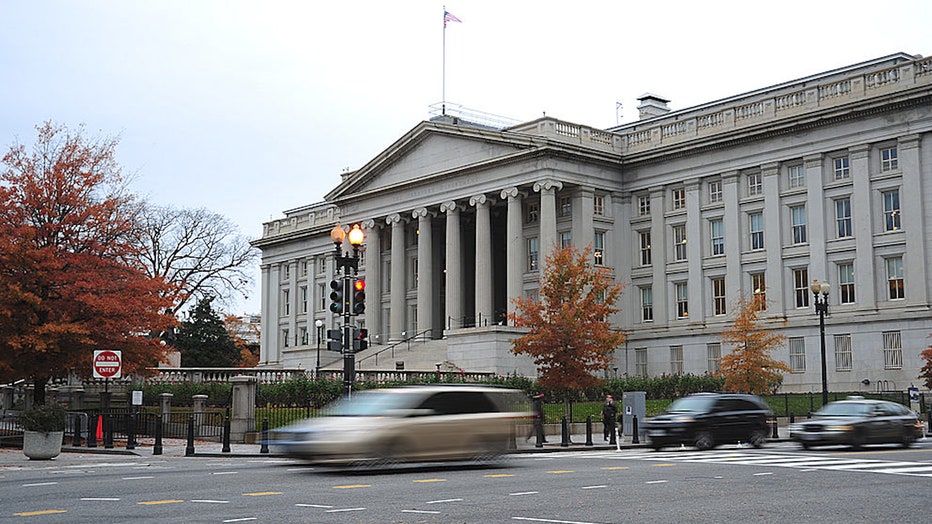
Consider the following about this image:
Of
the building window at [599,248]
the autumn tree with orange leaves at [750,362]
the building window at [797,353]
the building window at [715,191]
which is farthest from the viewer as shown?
the building window at [599,248]

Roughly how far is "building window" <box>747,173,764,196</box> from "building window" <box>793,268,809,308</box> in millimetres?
5162

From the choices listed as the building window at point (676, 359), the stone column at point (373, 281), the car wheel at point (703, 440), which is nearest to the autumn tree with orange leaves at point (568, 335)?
the car wheel at point (703, 440)

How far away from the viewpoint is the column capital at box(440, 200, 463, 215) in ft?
234

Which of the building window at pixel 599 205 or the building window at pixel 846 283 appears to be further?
the building window at pixel 599 205

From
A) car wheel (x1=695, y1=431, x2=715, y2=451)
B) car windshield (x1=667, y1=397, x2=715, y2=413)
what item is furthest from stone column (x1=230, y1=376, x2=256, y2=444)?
car wheel (x1=695, y1=431, x2=715, y2=451)

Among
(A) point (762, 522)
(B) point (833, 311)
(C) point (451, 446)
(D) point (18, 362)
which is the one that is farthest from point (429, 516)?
(B) point (833, 311)

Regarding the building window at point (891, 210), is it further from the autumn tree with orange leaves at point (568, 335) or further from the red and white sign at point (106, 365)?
the red and white sign at point (106, 365)

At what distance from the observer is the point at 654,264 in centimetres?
6712

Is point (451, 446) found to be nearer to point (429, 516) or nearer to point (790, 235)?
point (429, 516)

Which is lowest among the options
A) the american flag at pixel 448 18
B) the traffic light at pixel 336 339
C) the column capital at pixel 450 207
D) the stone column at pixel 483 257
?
the traffic light at pixel 336 339

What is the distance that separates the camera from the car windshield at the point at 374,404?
21.3 m

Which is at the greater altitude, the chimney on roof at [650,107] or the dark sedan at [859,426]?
the chimney on roof at [650,107]

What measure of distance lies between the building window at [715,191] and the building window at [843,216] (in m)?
7.46

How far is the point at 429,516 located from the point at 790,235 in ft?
167
